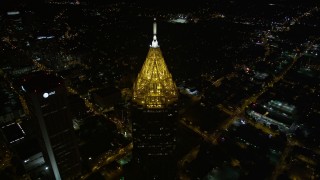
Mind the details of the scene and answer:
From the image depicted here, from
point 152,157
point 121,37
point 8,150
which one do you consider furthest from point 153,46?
point 121,37

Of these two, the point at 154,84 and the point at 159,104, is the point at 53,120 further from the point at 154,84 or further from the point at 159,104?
the point at 154,84

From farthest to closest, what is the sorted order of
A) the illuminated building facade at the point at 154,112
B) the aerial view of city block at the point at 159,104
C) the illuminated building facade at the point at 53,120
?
1. the illuminated building facade at the point at 53,120
2. the aerial view of city block at the point at 159,104
3. the illuminated building facade at the point at 154,112

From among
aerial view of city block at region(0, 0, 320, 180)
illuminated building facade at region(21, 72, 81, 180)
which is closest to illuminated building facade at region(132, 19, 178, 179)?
aerial view of city block at region(0, 0, 320, 180)

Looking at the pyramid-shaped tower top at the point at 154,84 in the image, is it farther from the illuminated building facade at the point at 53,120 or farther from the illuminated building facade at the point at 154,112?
the illuminated building facade at the point at 53,120

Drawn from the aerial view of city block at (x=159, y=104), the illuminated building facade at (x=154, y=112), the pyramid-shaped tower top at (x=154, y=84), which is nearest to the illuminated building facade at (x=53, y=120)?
the aerial view of city block at (x=159, y=104)

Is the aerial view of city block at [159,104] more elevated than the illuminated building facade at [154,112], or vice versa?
the illuminated building facade at [154,112]

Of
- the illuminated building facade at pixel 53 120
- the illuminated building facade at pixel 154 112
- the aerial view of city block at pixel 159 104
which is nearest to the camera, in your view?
the illuminated building facade at pixel 154 112

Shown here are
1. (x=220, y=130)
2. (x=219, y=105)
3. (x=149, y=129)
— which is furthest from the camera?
(x=219, y=105)

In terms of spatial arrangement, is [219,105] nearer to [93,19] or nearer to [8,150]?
[8,150]
